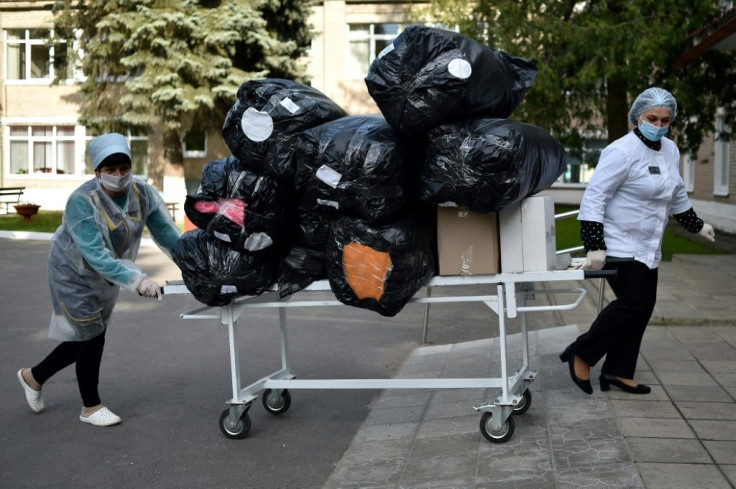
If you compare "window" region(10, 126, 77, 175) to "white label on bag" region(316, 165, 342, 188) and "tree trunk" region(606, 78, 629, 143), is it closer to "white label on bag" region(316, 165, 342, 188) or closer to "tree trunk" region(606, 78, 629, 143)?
"tree trunk" region(606, 78, 629, 143)

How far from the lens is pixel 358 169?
4801 millimetres

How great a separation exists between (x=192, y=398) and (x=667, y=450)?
11.4 feet

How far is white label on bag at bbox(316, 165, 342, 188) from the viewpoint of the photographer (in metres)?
4.87

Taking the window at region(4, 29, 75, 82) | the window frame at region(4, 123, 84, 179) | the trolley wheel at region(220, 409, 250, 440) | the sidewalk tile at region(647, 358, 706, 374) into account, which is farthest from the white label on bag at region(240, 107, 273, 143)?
the window at region(4, 29, 75, 82)

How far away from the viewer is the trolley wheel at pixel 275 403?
618cm

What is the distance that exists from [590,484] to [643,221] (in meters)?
1.91

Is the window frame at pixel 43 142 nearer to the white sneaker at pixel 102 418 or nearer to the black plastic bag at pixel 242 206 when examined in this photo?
the white sneaker at pixel 102 418

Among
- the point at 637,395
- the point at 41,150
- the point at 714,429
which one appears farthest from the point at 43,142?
the point at 714,429

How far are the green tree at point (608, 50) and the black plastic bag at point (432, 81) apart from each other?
453 inches

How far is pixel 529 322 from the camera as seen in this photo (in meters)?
9.86

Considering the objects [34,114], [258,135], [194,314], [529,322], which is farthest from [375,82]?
[34,114]

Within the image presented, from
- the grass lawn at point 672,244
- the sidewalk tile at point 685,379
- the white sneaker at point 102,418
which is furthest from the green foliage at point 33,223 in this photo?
the sidewalk tile at point 685,379

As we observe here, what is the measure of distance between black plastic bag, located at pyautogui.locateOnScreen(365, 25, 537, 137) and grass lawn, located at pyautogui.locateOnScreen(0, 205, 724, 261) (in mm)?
9190

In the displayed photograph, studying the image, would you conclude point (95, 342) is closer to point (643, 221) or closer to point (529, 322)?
point (643, 221)
